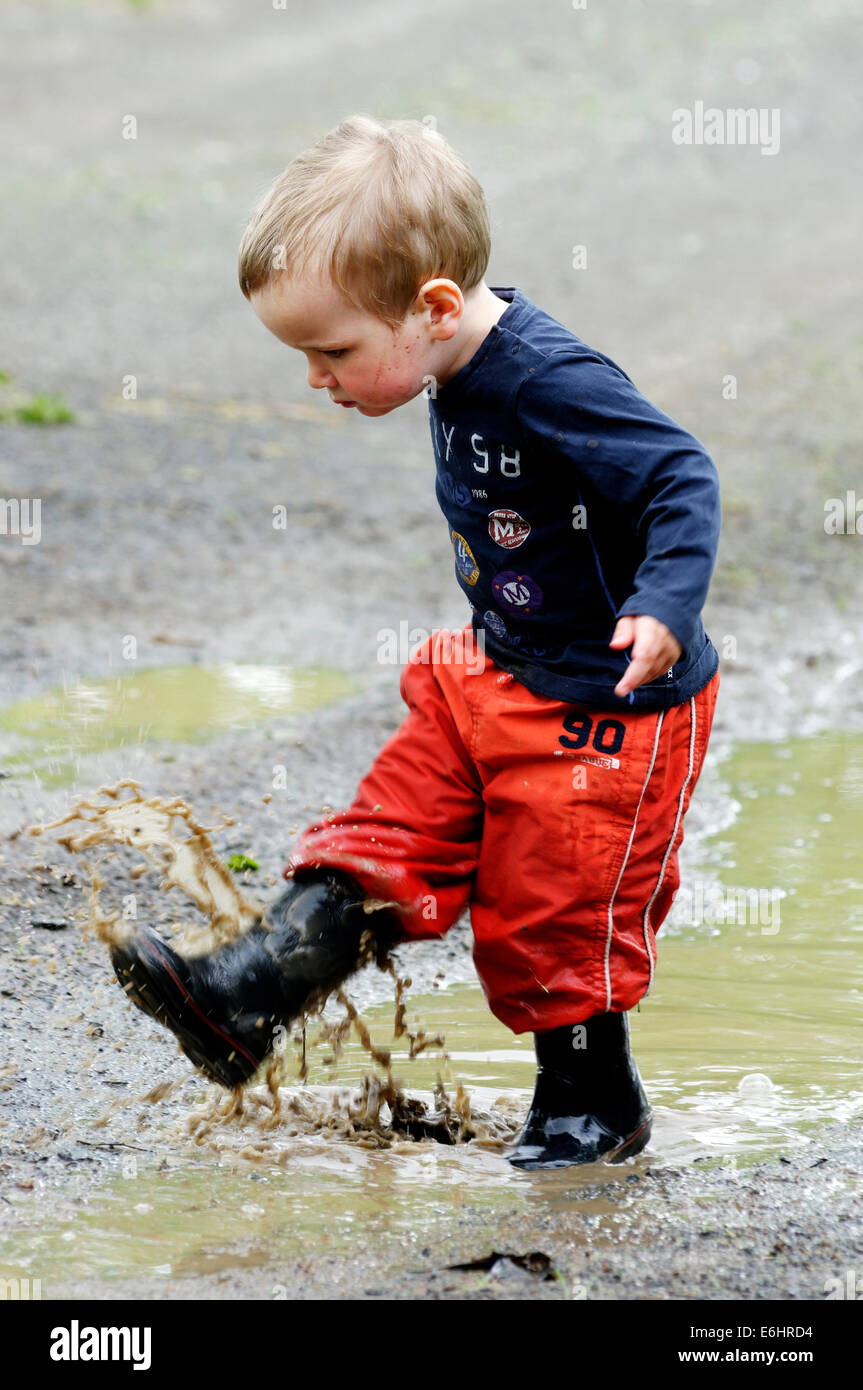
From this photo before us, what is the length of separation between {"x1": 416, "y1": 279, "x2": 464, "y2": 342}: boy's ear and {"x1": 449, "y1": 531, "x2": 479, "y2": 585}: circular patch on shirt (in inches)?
13.3

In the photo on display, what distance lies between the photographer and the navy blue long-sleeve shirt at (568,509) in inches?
97.4

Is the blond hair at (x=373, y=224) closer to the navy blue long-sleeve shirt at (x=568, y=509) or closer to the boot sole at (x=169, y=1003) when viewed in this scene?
the navy blue long-sleeve shirt at (x=568, y=509)

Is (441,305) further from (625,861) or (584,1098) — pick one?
(584,1098)

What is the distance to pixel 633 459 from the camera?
2506 mm

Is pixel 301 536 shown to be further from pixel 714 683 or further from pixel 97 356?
pixel 714 683

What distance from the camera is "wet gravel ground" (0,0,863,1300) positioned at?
2664 millimetres

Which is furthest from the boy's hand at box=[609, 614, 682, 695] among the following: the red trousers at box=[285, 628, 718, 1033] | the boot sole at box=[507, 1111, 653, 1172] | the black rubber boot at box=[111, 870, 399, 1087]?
the boot sole at box=[507, 1111, 653, 1172]

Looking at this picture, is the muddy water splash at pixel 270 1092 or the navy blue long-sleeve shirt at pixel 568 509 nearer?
the navy blue long-sleeve shirt at pixel 568 509

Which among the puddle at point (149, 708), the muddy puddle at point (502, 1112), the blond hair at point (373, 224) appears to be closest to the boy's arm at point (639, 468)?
the blond hair at point (373, 224)

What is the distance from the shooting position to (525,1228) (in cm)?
250

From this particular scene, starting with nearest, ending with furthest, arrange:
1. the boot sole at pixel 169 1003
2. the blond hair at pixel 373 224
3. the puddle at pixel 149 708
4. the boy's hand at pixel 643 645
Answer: the boy's hand at pixel 643 645, the blond hair at pixel 373 224, the boot sole at pixel 169 1003, the puddle at pixel 149 708

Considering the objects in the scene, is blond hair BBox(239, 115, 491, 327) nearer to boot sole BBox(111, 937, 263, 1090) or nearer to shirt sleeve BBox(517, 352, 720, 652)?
shirt sleeve BBox(517, 352, 720, 652)

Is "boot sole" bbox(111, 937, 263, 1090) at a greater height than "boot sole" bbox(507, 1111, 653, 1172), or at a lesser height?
greater

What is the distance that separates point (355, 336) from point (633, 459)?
463 millimetres
